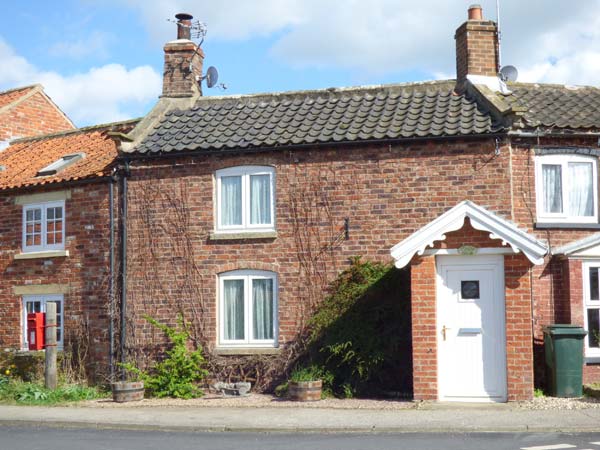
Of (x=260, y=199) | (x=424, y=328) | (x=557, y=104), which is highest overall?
(x=557, y=104)

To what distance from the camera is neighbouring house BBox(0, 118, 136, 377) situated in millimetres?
17844

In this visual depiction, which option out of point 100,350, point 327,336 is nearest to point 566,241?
point 327,336

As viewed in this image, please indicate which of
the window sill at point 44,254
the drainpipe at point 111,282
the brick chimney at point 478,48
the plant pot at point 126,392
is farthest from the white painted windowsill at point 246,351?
the brick chimney at point 478,48

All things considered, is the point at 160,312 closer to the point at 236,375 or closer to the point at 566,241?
the point at 236,375

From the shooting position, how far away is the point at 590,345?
50.3 feet

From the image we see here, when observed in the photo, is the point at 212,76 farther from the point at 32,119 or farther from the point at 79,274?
the point at 32,119

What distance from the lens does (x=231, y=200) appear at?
17156mm

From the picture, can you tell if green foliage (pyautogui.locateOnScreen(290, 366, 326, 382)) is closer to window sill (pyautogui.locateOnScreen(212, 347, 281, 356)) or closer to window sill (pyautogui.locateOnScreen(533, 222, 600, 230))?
window sill (pyautogui.locateOnScreen(212, 347, 281, 356))

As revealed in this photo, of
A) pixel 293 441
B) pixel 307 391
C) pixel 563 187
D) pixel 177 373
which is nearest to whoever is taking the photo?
pixel 293 441

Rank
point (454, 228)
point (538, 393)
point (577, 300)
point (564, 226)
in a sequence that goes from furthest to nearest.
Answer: point (564, 226) < point (577, 300) < point (538, 393) < point (454, 228)

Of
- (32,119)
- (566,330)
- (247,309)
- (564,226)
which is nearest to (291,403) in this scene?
(247,309)

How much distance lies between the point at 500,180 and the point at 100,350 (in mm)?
9212

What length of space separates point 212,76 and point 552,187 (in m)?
8.75

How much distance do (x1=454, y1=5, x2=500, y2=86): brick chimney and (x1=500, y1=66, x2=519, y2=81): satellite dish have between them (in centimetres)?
119
